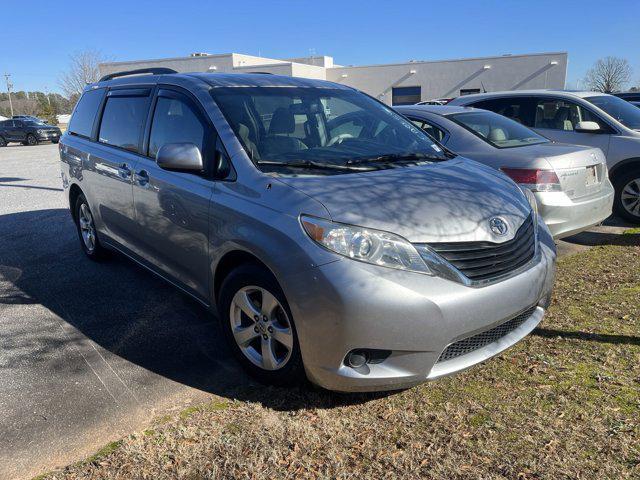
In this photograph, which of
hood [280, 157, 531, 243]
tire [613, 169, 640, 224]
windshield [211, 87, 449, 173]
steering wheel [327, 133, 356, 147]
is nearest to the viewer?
hood [280, 157, 531, 243]

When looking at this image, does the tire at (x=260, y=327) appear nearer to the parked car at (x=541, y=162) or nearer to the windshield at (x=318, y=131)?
the windshield at (x=318, y=131)

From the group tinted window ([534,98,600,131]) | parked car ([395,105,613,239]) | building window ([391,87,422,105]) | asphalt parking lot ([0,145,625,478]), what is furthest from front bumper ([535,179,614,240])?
building window ([391,87,422,105])

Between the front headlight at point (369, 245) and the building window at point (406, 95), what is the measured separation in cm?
3878

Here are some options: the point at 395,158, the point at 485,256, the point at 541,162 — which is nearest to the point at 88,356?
the point at 395,158

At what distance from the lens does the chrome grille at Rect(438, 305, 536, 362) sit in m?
2.89

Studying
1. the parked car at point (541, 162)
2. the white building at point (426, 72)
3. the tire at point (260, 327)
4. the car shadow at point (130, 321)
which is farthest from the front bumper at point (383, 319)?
the white building at point (426, 72)

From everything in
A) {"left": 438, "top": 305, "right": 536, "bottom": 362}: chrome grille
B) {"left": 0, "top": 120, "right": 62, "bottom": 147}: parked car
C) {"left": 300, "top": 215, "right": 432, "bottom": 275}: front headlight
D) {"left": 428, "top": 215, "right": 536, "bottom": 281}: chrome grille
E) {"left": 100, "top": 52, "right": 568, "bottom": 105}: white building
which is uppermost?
{"left": 100, "top": 52, "right": 568, "bottom": 105}: white building

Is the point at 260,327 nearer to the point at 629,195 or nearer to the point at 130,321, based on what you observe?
the point at 130,321

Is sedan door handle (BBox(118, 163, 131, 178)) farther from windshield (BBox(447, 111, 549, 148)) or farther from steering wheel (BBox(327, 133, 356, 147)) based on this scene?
windshield (BBox(447, 111, 549, 148))

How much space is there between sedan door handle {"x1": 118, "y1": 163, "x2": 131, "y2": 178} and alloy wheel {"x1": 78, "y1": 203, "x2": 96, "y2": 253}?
1329 mm

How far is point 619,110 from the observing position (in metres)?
7.87

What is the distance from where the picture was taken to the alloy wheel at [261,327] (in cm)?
307

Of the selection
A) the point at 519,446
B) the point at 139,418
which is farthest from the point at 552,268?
the point at 139,418

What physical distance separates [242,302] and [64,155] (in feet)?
12.8
